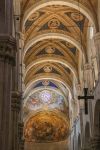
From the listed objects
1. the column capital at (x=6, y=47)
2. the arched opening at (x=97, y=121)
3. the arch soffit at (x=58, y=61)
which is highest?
the arch soffit at (x=58, y=61)

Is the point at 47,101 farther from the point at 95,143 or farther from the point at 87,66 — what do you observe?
the point at 95,143

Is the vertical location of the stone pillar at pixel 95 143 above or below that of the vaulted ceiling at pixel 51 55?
below

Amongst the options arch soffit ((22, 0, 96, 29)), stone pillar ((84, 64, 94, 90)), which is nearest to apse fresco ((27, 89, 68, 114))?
stone pillar ((84, 64, 94, 90))

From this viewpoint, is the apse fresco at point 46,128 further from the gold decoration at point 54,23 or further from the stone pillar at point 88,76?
the gold decoration at point 54,23

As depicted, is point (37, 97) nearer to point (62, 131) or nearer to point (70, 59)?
point (62, 131)

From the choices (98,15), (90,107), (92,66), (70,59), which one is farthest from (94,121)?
(70,59)

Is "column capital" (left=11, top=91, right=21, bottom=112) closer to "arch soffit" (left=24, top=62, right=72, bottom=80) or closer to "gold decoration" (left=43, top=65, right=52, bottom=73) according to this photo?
"arch soffit" (left=24, top=62, right=72, bottom=80)

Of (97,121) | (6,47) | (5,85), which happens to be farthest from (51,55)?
(5,85)

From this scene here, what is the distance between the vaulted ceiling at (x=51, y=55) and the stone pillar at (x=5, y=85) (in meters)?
9.76

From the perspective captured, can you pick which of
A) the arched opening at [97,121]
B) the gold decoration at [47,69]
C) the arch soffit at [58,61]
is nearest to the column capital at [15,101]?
the arched opening at [97,121]

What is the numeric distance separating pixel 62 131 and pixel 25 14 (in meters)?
19.0

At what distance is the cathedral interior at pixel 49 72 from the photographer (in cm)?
1098

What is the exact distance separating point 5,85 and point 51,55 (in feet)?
64.6

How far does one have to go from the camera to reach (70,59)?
2866cm
